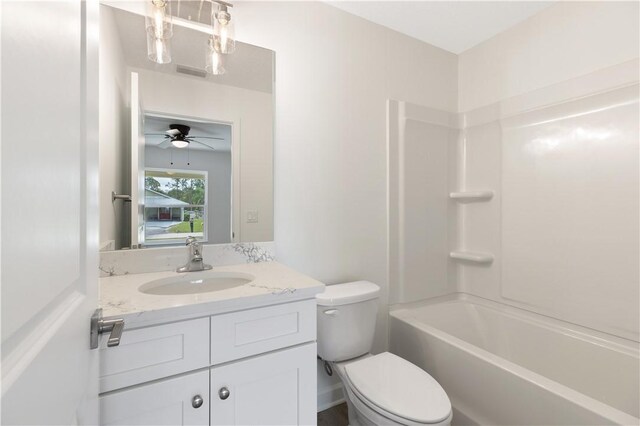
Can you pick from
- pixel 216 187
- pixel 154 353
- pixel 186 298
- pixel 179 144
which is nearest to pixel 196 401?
pixel 154 353

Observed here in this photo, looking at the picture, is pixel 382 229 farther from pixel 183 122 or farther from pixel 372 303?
pixel 183 122

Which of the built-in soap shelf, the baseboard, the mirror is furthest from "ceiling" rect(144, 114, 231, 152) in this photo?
the built-in soap shelf

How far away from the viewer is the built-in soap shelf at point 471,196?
2.17m

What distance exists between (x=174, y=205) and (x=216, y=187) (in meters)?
0.21

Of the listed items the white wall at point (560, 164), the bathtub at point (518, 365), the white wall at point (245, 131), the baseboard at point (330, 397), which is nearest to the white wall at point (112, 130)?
the white wall at point (245, 131)

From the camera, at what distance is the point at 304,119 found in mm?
1736

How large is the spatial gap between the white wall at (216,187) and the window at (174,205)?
26 mm

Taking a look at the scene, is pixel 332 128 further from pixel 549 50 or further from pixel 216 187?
pixel 549 50

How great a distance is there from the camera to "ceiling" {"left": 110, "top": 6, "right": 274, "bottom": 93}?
1.34 m

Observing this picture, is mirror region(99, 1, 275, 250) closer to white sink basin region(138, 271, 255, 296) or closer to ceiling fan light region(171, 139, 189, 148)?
ceiling fan light region(171, 139, 189, 148)

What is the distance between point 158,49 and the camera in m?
1.37

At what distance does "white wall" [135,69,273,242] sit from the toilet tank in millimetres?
476

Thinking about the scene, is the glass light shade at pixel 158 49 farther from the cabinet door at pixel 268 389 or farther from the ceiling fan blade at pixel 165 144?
the cabinet door at pixel 268 389

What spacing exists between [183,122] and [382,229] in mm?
1328
